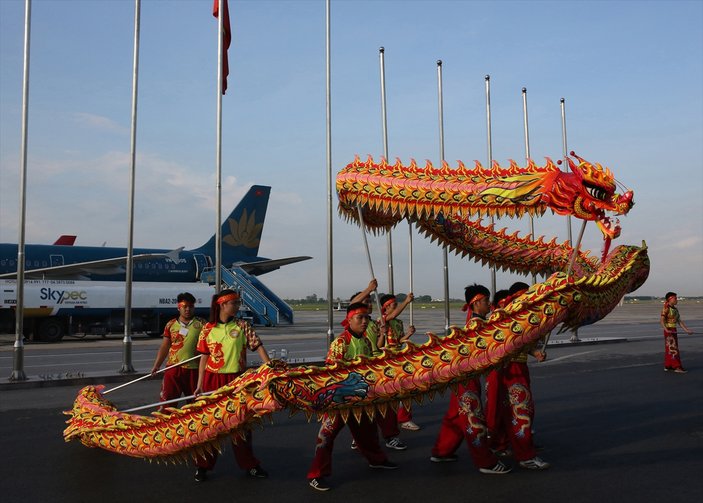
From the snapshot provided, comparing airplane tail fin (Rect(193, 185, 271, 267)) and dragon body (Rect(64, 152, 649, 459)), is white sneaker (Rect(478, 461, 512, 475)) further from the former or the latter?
airplane tail fin (Rect(193, 185, 271, 267))

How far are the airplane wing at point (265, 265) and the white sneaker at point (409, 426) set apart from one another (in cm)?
3073

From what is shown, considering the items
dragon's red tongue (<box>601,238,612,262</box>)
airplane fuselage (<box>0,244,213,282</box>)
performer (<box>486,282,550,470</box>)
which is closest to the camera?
dragon's red tongue (<box>601,238,612,262</box>)

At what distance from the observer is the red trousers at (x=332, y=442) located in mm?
6148

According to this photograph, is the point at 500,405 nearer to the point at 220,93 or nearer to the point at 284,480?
the point at 284,480

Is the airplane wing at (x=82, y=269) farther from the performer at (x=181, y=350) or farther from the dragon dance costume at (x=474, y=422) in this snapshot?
the dragon dance costume at (x=474, y=422)

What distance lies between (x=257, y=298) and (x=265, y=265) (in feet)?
14.6

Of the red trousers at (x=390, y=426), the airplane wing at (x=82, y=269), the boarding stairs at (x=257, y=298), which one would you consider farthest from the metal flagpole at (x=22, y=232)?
the boarding stairs at (x=257, y=298)

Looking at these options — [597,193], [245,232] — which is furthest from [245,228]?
[597,193]

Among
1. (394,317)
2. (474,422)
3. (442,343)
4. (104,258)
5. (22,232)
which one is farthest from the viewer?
(104,258)

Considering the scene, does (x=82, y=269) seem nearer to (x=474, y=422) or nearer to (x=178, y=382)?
(x=178, y=382)

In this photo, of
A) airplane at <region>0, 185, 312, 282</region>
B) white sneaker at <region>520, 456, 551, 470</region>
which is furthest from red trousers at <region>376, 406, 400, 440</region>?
airplane at <region>0, 185, 312, 282</region>

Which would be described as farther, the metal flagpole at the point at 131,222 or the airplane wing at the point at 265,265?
the airplane wing at the point at 265,265

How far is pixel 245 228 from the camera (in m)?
41.4

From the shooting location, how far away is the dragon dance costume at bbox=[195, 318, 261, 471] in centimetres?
646
